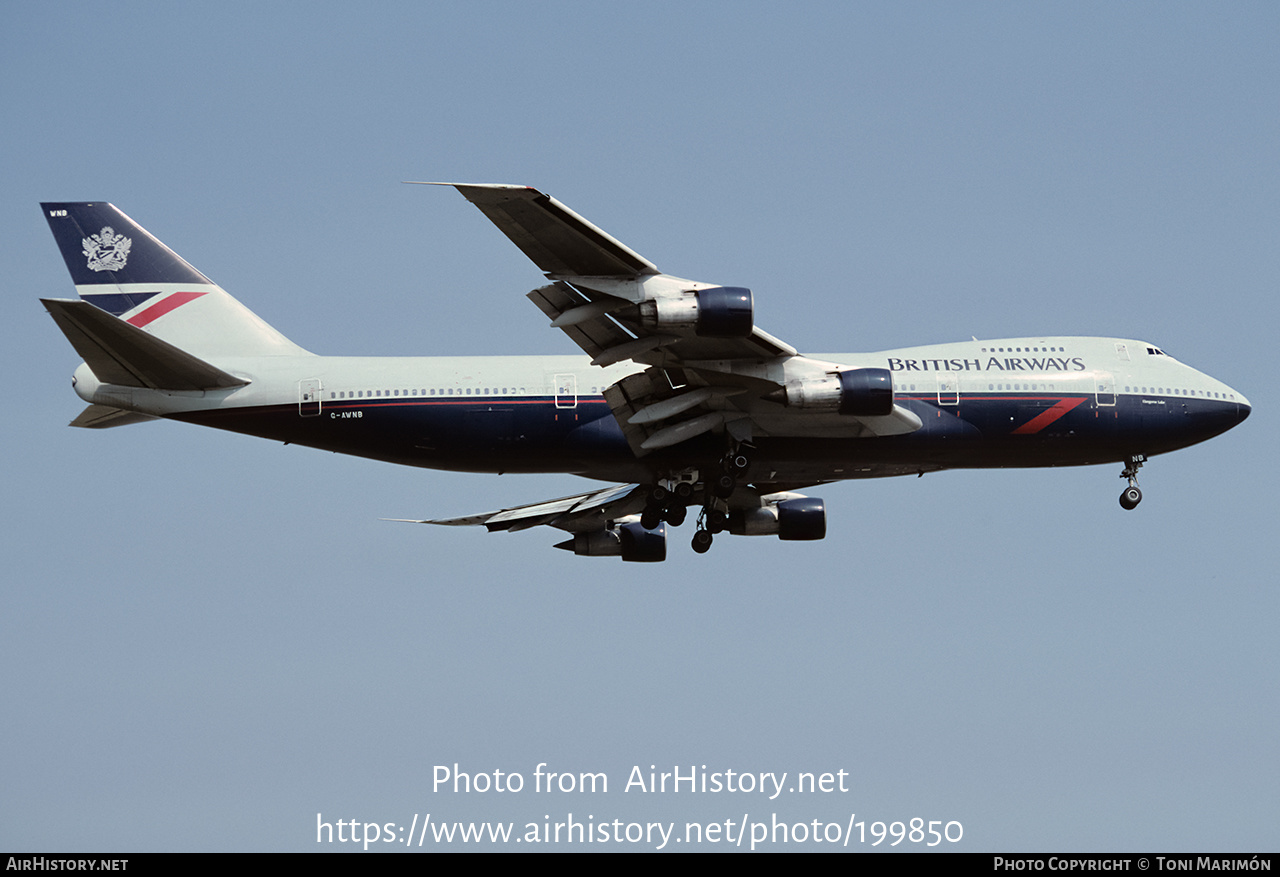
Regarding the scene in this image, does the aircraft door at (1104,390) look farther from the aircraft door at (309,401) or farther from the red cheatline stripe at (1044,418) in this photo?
the aircraft door at (309,401)

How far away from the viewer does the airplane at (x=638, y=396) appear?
36156 mm

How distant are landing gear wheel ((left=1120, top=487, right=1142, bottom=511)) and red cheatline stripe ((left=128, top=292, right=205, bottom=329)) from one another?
26351 millimetres

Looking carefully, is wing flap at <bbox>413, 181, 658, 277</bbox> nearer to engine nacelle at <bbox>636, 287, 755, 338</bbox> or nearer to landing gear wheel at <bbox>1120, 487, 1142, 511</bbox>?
engine nacelle at <bbox>636, 287, 755, 338</bbox>

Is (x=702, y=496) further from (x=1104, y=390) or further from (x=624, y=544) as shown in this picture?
(x=1104, y=390)

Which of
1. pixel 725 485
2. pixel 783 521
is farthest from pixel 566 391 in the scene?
pixel 783 521

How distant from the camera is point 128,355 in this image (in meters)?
36.4

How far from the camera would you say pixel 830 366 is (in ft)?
120

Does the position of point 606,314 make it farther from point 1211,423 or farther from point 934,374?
point 1211,423

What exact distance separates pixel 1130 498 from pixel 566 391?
16129mm

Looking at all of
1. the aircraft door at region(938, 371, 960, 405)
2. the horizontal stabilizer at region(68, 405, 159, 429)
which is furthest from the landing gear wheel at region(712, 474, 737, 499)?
the horizontal stabilizer at region(68, 405, 159, 429)

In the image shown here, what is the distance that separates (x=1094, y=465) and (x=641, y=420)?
1338cm

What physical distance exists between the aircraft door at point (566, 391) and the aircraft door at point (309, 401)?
6157 millimetres

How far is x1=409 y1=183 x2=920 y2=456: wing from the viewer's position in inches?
1212

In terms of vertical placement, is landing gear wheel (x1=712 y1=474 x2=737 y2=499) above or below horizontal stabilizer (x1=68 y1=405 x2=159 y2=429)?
below
